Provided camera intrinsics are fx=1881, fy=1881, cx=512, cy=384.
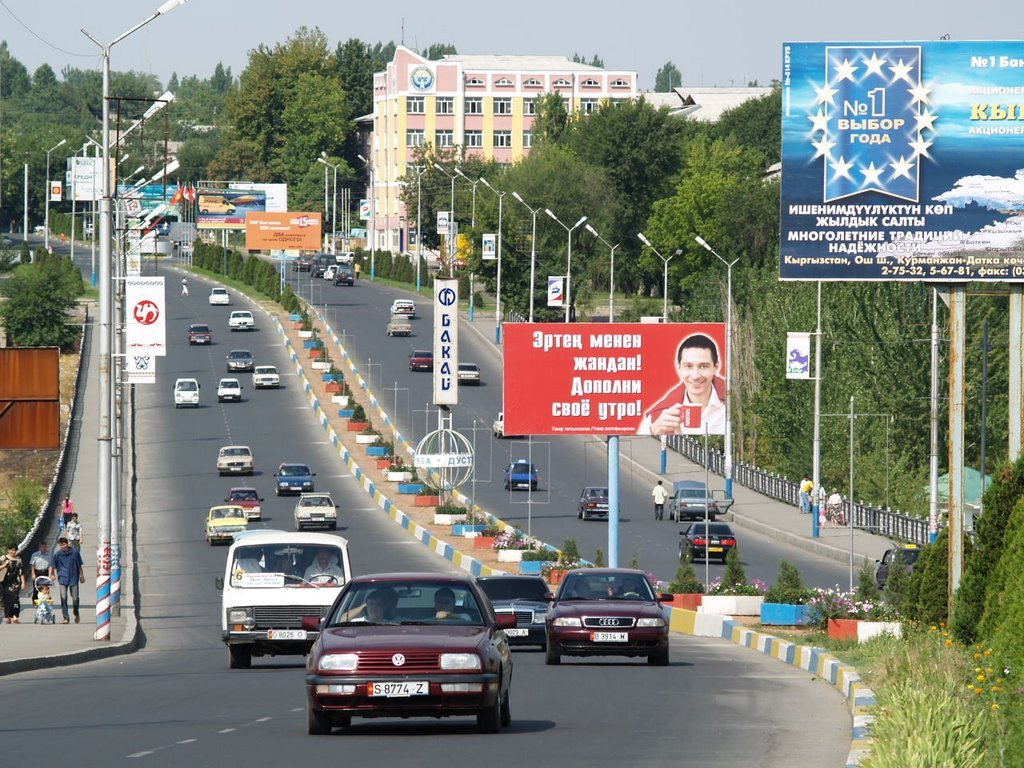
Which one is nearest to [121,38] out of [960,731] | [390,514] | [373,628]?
[373,628]

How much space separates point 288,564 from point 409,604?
8979 millimetres

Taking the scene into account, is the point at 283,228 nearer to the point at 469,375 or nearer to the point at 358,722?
the point at 469,375

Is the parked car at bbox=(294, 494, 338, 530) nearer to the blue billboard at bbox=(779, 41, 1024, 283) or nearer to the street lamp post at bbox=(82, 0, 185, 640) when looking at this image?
the street lamp post at bbox=(82, 0, 185, 640)

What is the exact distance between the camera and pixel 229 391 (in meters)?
93.5

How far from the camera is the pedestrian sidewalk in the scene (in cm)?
2497

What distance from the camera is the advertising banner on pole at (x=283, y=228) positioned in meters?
152

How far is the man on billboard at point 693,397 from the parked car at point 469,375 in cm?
4930

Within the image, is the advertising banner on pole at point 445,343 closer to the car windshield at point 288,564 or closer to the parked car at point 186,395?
the parked car at point 186,395

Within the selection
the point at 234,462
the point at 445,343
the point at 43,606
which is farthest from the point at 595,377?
the point at 234,462

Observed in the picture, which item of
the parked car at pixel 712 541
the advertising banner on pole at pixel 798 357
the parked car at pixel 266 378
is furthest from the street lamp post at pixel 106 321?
the parked car at pixel 266 378

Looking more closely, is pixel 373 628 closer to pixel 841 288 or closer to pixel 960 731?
pixel 960 731

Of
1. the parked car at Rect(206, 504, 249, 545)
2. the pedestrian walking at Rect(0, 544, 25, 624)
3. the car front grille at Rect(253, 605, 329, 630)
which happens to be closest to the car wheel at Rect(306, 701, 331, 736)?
the car front grille at Rect(253, 605, 329, 630)

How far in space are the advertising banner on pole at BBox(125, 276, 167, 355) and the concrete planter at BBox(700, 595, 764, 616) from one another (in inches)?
464

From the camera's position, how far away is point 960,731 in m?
10.8
